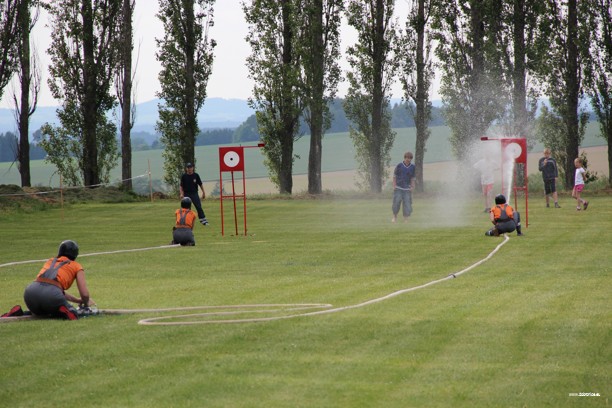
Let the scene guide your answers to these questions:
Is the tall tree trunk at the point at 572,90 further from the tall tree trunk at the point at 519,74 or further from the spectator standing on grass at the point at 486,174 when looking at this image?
the spectator standing on grass at the point at 486,174

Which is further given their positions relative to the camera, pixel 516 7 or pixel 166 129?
pixel 166 129

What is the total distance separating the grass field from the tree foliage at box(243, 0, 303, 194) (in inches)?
1179

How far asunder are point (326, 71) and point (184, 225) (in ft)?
98.0

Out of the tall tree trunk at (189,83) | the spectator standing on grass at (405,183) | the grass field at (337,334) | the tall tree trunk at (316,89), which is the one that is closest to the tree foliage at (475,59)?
the tall tree trunk at (316,89)

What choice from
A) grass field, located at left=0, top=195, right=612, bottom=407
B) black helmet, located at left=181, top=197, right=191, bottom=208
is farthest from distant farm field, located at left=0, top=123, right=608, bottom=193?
grass field, located at left=0, top=195, right=612, bottom=407

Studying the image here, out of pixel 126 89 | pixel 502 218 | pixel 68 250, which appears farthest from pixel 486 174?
pixel 126 89

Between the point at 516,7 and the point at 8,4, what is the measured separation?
25709mm

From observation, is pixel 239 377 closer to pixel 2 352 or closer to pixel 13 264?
pixel 2 352

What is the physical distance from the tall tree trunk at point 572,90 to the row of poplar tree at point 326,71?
6cm

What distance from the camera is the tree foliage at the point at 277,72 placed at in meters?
53.2

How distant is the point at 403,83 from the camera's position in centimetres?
5431

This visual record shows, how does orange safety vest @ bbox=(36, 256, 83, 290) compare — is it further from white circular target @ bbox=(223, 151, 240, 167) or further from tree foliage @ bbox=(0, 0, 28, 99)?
tree foliage @ bbox=(0, 0, 28, 99)

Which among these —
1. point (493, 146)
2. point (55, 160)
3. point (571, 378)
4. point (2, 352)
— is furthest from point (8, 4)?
point (571, 378)

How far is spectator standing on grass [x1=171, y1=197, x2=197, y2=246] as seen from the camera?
2477 centimetres
